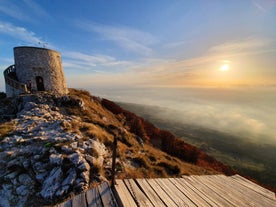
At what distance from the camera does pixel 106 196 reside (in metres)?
3.56

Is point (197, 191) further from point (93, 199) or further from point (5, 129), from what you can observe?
point (5, 129)

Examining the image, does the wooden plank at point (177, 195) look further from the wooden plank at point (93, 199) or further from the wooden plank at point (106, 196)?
the wooden plank at point (93, 199)

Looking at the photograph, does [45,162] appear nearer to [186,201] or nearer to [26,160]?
[26,160]

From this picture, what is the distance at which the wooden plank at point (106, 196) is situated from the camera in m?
3.36

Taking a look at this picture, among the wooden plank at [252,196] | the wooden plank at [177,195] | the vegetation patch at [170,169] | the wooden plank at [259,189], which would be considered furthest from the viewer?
the vegetation patch at [170,169]

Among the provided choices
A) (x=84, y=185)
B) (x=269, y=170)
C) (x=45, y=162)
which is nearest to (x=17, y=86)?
(x=45, y=162)

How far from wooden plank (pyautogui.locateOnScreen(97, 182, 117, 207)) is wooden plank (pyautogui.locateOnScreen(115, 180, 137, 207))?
0.20m

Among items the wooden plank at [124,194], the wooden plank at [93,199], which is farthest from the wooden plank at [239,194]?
the wooden plank at [93,199]

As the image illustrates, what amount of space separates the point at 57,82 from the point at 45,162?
1791 centimetres

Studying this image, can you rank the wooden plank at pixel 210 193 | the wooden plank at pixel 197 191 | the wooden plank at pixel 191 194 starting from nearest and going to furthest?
1. the wooden plank at pixel 191 194
2. the wooden plank at pixel 197 191
3. the wooden plank at pixel 210 193

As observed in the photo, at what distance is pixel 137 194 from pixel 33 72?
75.0ft

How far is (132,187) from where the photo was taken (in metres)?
4.10

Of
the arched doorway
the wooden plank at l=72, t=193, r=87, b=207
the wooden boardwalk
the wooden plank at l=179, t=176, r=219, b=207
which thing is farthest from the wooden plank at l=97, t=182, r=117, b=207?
the arched doorway

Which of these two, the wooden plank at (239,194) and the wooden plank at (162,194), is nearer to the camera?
the wooden plank at (162,194)
